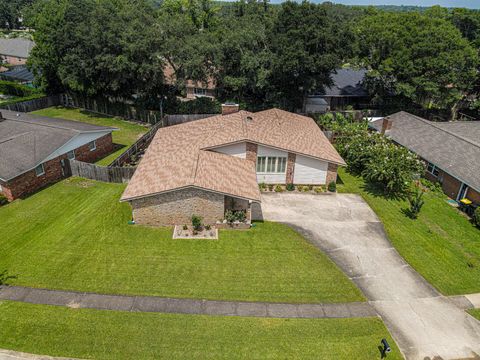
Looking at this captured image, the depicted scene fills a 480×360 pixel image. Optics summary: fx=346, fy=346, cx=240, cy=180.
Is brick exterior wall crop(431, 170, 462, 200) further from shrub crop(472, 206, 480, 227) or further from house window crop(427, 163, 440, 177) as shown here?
shrub crop(472, 206, 480, 227)

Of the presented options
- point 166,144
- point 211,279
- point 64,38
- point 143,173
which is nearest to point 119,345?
point 211,279

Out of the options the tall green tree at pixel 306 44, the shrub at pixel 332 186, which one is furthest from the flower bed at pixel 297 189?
the tall green tree at pixel 306 44

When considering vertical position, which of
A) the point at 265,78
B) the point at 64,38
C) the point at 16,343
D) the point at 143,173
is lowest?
the point at 16,343

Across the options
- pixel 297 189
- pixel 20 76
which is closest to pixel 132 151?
pixel 297 189

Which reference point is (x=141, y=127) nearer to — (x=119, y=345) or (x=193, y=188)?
(x=193, y=188)

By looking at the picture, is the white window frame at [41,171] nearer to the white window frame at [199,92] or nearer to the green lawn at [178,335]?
the green lawn at [178,335]

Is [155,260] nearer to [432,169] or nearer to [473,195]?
[473,195]

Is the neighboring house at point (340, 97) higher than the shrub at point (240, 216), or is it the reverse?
the neighboring house at point (340, 97)

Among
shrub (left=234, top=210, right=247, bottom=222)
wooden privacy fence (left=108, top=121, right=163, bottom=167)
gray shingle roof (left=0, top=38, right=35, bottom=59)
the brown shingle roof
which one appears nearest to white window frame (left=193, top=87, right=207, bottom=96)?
wooden privacy fence (left=108, top=121, right=163, bottom=167)
